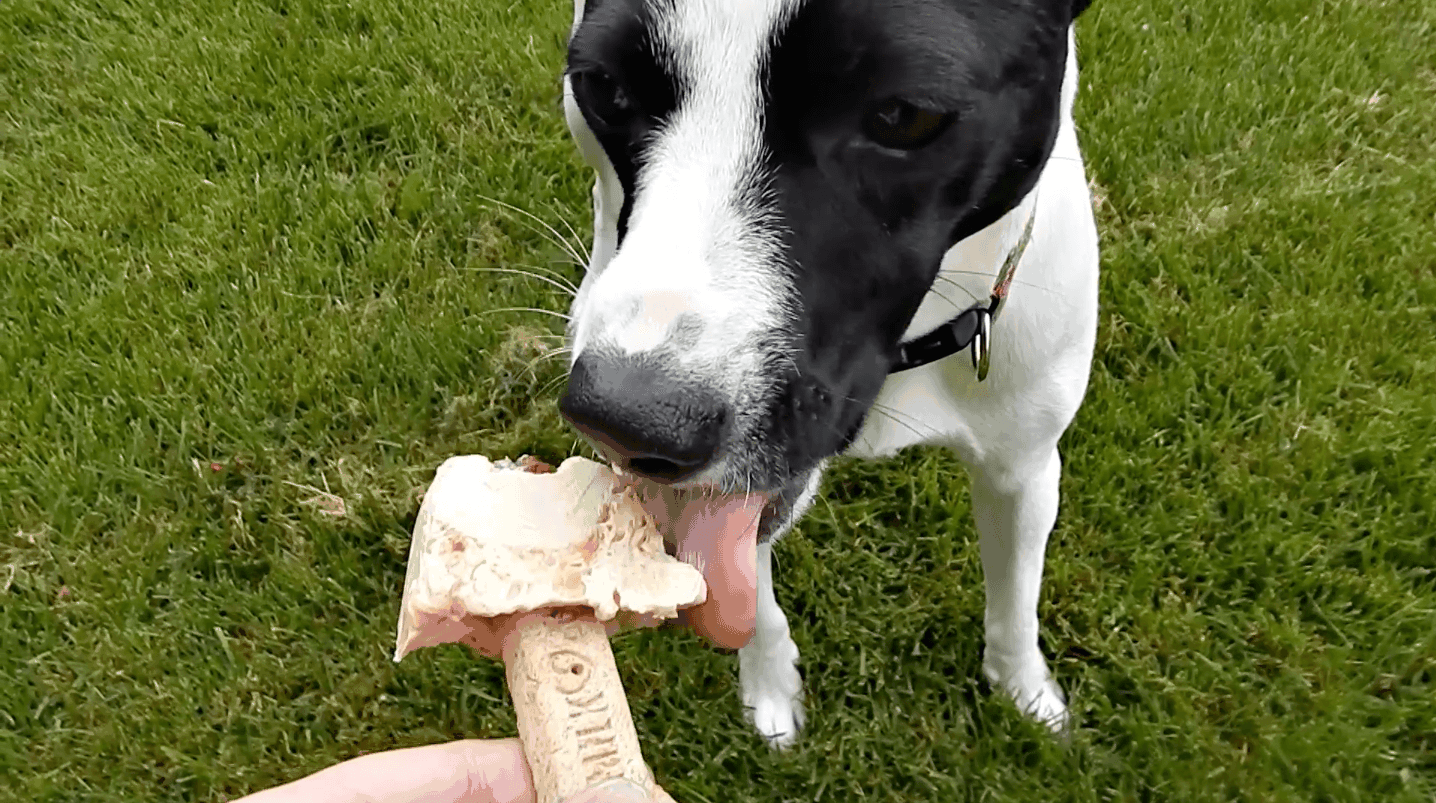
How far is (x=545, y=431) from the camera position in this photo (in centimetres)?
312

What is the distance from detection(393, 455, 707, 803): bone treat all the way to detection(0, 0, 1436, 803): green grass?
0.65 meters

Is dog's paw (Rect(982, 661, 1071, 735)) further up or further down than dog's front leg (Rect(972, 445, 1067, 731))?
further down

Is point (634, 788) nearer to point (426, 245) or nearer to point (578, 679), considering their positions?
point (578, 679)

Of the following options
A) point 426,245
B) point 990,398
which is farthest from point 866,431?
point 426,245

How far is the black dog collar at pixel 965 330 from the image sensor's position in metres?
1.76

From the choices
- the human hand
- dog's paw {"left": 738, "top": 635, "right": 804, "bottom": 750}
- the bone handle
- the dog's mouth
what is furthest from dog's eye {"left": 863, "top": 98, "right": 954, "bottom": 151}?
dog's paw {"left": 738, "top": 635, "right": 804, "bottom": 750}

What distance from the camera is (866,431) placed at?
1.93 meters

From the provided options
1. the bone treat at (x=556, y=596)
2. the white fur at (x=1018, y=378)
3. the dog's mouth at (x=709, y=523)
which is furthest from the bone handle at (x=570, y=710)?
the white fur at (x=1018, y=378)

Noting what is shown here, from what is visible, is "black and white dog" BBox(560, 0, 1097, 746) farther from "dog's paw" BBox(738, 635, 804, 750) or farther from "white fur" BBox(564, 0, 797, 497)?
"dog's paw" BBox(738, 635, 804, 750)

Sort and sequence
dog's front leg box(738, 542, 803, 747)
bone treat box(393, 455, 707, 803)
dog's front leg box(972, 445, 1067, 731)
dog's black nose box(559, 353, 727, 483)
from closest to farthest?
dog's black nose box(559, 353, 727, 483)
bone treat box(393, 455, 707, 803)
dog's front leg box(972, 445, 1067, 731)
dog's front leg box(738, 542, 803, 747)

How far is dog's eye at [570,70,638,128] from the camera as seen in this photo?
153 cm

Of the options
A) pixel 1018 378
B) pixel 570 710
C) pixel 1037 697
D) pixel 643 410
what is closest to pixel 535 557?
pixel 570 710

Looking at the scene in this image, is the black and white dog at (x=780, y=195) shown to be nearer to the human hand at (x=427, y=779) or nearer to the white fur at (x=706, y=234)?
the white fur at (x=706, y=234)

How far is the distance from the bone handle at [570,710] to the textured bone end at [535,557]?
5cm
